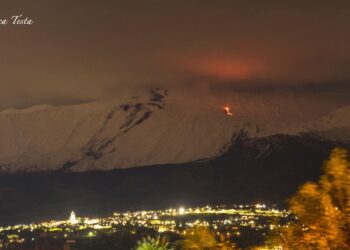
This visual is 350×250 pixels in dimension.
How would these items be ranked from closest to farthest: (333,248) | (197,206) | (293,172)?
(333,248) → (197,206) → (293,172)

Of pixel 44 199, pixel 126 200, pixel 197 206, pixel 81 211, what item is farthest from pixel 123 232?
pixel 44 199

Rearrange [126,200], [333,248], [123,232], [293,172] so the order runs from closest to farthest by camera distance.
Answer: [333,248]
[123,232]
[126,200]
[293,172]

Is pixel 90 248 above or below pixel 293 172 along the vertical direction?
below

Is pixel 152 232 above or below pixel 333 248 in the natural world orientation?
above

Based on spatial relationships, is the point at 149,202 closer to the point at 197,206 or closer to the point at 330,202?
the point at 197,206

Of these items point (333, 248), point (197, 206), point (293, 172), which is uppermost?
point (293, 172)

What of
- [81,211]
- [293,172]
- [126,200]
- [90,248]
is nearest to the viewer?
[90,248]

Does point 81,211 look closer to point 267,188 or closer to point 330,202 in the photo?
point 267,188

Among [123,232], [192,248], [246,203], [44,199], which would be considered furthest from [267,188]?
[192,248]

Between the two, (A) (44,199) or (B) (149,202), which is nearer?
(B) (149,202)
